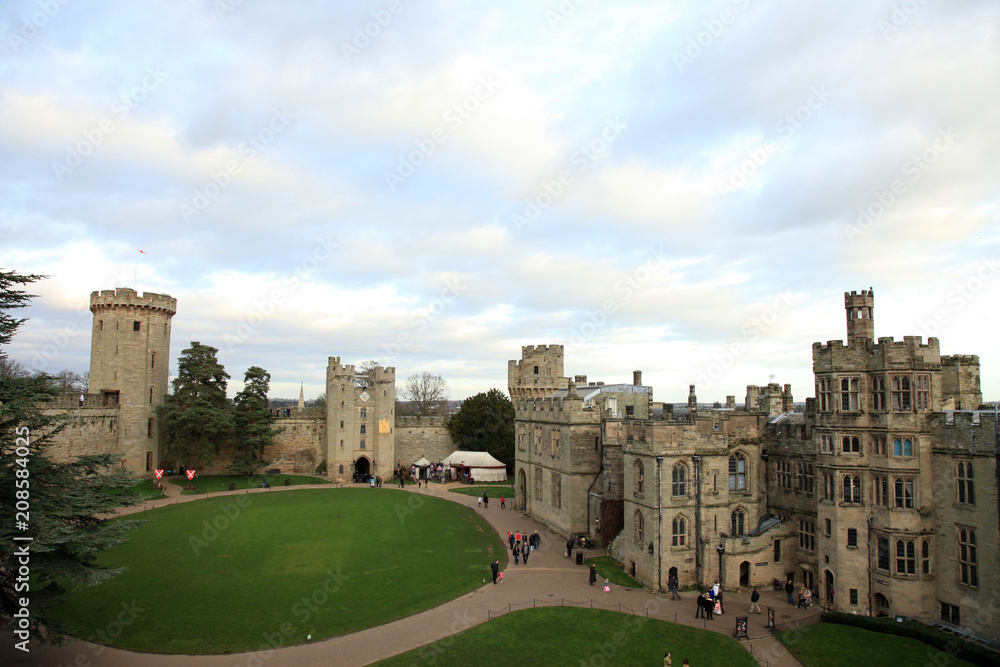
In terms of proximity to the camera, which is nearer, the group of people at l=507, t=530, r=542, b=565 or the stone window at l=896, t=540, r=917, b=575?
the stone window at l=896, t=540, r=917, b=575

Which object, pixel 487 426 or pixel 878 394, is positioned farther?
pixel 487 426

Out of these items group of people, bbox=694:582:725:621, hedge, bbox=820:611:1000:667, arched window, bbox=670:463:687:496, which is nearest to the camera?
hedge, bbox=820:611:1000:667

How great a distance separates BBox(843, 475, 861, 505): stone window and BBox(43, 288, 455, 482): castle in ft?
144

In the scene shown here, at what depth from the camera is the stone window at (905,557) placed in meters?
22.6

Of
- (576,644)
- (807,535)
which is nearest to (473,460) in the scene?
(807,535)

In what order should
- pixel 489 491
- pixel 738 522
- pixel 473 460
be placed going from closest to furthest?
pixel 738 522
pixel 489 491
pixel 473 460

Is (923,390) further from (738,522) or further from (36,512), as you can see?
(36,512)

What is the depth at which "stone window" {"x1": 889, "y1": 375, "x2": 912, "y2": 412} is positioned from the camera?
23.1 metres

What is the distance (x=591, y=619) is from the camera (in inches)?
909

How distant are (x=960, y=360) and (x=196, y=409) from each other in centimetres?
5477

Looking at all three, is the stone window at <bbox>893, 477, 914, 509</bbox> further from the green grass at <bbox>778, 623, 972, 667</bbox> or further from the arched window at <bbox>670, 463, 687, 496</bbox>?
the arched window at <bbox>670, 463, 687, 496</bbox>

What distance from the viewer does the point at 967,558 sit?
21672 millimetres

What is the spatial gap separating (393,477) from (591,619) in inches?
1648

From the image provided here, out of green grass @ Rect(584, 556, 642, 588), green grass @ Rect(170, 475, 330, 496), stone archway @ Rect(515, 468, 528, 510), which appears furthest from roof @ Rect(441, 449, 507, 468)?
green grass @ Rect(584, 556, 642, 588)
